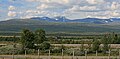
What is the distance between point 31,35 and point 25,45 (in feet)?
7.32

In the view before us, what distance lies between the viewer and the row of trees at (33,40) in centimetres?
5829

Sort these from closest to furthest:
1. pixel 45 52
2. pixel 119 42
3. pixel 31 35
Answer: pixel 45 52
pixel 31 35
pixel 119 42

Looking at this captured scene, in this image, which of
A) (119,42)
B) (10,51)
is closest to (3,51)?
(10,51)

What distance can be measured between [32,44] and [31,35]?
75.0 inches

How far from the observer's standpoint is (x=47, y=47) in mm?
60219

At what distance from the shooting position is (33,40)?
60281mm

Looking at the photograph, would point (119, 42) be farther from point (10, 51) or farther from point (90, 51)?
point (10, 51)

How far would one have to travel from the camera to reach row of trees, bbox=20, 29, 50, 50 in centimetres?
5829

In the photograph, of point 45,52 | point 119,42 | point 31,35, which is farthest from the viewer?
point 119,42

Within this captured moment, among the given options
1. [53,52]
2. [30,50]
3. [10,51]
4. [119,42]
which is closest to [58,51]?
[53,52]

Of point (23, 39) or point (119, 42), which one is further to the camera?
point (119, 42)

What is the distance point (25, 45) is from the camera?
5831 centimetres

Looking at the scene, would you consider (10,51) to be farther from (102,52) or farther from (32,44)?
(102,52)

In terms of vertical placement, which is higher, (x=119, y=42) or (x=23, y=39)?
(x=23, y=39)
